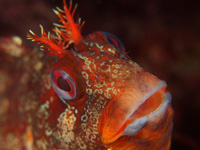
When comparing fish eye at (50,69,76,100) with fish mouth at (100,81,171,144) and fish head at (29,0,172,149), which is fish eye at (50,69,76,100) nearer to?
fish head at (29,0,172,149)

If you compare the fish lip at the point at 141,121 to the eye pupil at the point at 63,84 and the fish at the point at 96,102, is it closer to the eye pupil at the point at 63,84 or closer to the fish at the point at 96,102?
the fish at the point at 96,102

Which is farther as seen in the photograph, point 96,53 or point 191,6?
point 191,6

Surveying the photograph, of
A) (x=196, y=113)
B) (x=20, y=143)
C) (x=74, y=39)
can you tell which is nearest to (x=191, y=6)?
(x=196, y=113)

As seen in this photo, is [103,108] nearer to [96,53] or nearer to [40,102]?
[96,53]

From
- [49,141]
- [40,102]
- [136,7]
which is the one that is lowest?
[49,141]

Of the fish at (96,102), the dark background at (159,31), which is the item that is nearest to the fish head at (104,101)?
the fish at (96,102)

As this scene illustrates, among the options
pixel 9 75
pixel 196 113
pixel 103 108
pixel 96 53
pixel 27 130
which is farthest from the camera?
pixel 196 113

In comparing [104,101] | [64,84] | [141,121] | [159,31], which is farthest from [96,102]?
[159,31]

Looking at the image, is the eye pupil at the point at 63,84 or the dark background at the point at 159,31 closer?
the eye pupil at the point at 63,84

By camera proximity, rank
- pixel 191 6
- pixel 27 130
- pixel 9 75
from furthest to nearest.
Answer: pixel 191 6
pixel 9 75
pixel 27 130
